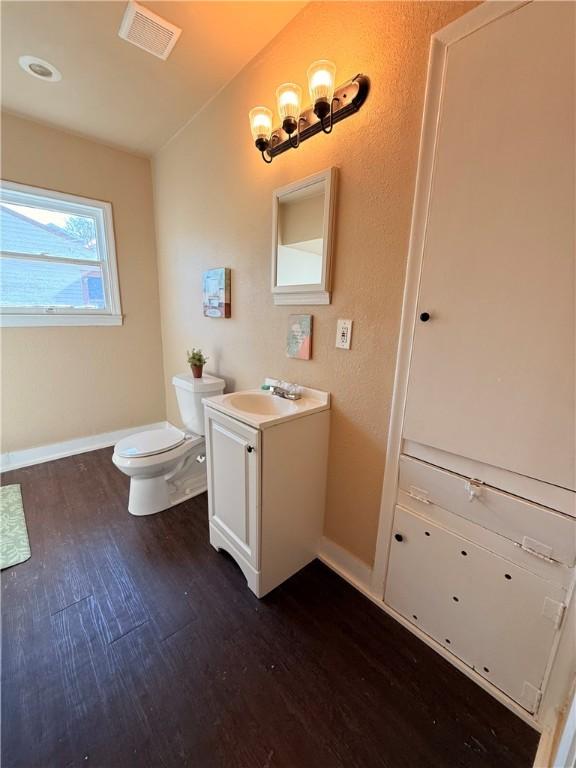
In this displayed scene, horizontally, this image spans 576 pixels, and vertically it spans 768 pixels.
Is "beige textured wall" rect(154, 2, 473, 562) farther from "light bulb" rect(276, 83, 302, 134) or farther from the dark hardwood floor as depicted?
the dark hardwood floor

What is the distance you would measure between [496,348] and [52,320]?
2.99m

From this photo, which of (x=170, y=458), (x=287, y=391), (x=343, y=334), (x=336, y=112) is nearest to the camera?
(x=336, y=112)

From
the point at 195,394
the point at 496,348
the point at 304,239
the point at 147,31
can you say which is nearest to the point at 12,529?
the point at 195,394

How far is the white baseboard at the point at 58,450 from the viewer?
244cm

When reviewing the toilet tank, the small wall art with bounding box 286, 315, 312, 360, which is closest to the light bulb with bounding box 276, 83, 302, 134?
the small wall art with bounding box 286, 315, 312, 360

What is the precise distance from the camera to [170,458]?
189cm

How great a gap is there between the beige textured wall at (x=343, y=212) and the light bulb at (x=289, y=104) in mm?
128

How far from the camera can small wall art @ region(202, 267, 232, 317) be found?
198 centimetres

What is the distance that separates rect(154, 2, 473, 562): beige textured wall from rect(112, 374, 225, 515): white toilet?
0.29 metres

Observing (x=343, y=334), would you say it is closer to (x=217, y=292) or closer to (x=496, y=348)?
(x=496, y=348)

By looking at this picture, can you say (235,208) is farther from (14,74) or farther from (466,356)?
(466,356)

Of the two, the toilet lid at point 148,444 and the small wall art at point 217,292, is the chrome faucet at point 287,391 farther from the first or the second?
the toilet lid at point 148,444

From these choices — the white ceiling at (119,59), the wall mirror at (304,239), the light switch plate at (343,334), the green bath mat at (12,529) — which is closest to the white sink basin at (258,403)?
the light switch plate at (343,334)

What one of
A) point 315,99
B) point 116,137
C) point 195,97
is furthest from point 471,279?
point 116,137
